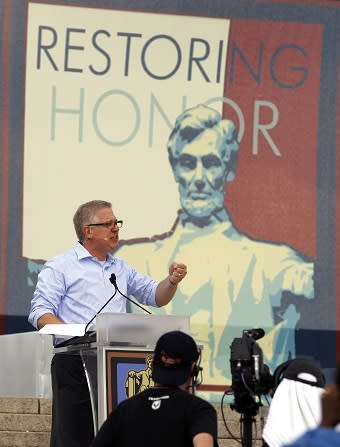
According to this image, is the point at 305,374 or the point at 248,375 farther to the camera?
the point at 248,375

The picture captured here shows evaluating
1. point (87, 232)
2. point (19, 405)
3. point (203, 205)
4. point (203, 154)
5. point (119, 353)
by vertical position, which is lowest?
point (19, 405)

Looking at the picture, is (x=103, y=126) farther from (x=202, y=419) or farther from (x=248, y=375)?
(x=202, y=419)

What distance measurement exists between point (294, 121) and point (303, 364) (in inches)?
204

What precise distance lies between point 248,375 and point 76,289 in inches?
56.5

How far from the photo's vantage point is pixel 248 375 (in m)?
5.85

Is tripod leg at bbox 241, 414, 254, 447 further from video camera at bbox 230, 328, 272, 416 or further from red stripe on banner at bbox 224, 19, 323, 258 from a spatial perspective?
red stripe on banner at bbox 224, 19, 323, 258

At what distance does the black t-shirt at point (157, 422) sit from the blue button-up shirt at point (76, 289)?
5.87 ft

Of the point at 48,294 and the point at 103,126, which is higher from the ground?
the point at 103,126

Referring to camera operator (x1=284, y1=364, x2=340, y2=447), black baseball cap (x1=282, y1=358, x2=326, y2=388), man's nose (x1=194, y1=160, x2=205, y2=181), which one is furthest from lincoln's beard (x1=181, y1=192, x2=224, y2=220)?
camera operator (x1=284, y1=364, x2=340, y2=447)

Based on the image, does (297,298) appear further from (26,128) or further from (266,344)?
(26,128)

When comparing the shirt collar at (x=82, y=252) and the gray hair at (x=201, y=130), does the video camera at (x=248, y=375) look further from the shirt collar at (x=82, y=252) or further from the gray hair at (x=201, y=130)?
the gray hair at (x=201, y=130)

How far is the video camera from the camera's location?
5793mm

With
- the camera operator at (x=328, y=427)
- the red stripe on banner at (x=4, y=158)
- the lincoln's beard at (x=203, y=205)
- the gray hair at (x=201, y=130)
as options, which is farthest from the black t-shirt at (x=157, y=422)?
the gray hair at (x=201, y=130)

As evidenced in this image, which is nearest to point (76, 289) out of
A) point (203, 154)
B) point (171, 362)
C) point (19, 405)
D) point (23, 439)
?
point (23, 439)
